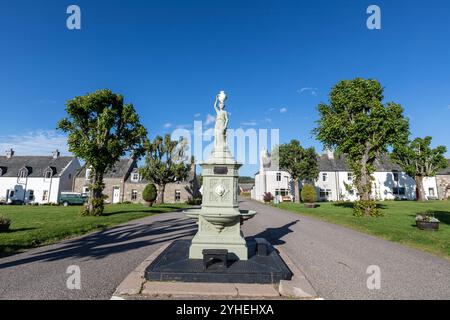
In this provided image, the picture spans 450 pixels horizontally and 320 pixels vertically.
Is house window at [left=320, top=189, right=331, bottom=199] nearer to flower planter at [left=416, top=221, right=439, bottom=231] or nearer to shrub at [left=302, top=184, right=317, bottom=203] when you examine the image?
shrub at [left=302, top=184, right=317, bottom=203]

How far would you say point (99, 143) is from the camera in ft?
57.3

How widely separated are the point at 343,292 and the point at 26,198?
46.1 meters

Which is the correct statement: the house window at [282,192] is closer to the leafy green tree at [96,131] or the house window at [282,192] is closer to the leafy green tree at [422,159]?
the leafy green tree at [422,159]

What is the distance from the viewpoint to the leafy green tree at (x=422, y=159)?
35.7 m

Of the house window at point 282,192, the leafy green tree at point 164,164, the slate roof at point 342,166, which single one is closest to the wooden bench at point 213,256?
the leafy green tree at point 164,164

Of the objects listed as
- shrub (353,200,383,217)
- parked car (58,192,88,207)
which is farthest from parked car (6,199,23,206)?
shrub (353,200,383,217)

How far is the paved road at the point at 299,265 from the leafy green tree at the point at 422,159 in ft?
116

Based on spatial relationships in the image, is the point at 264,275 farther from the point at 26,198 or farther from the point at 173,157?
the point at 26,198

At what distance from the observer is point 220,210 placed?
6.55 m

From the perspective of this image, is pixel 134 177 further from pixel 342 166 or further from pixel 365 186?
pixel 342 166

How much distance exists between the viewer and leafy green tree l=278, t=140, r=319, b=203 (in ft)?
117

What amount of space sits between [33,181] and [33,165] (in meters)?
3.69

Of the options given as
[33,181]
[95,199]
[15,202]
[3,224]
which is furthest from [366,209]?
[33,181]

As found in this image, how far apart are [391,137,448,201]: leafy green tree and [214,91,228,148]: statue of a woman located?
38342 mm
